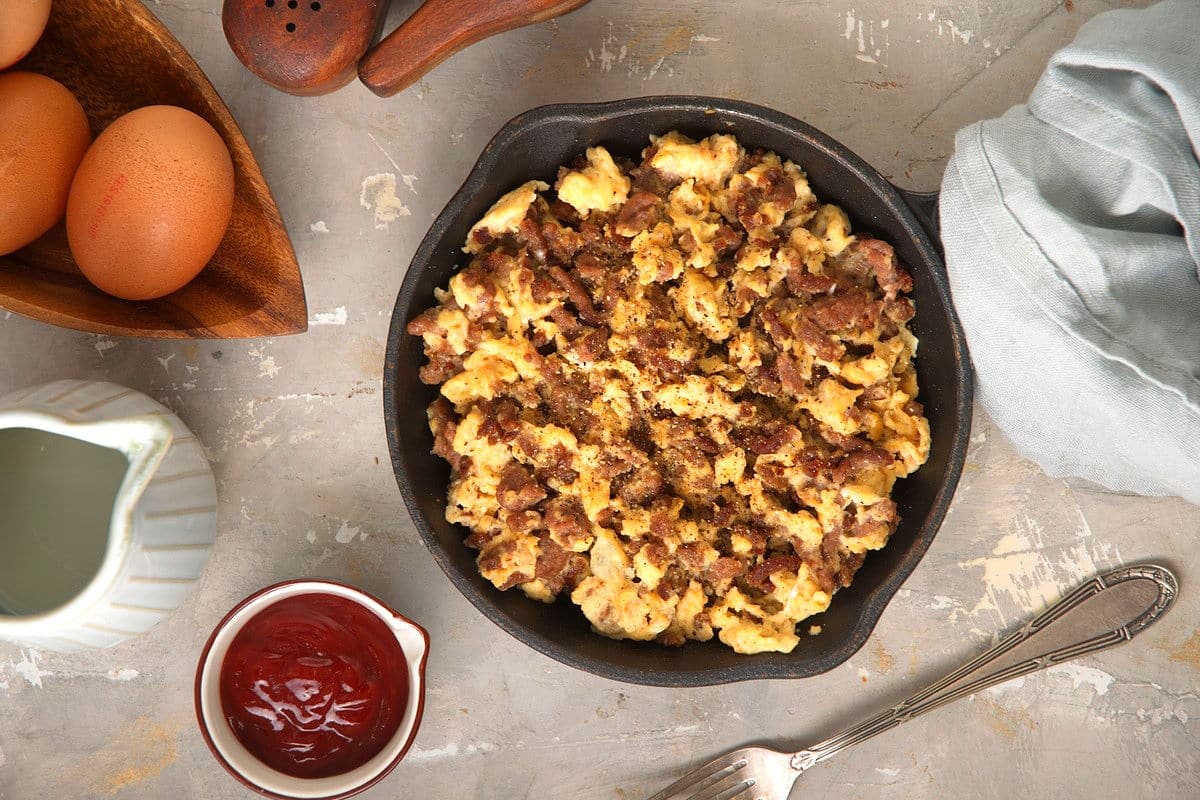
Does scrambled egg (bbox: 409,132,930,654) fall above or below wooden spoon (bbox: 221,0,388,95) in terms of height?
below

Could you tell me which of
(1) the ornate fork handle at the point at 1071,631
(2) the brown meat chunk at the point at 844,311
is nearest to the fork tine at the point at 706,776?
(1) the ornate fork handle at the point at 1071,631

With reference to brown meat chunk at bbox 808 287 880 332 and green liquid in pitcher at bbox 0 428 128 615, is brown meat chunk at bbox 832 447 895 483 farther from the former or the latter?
green liquid in pitcher at bbox 0 428 128 615

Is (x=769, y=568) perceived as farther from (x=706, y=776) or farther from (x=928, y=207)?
(x=928, y=207)

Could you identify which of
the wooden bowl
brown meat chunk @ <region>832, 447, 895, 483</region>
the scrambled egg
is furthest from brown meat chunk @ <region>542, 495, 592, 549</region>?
the wooden bowl

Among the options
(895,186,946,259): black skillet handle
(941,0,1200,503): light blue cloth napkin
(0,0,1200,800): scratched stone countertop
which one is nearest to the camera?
(941,0,1200,503): light blue cloth napkin

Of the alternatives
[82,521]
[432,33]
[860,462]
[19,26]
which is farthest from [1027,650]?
[19,26]

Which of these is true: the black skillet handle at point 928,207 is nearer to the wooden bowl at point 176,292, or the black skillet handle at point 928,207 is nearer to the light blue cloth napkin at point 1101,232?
the light blue cloth napkin at point 1101,232

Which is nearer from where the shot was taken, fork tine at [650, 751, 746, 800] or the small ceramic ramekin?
the small ceramic ramekin
